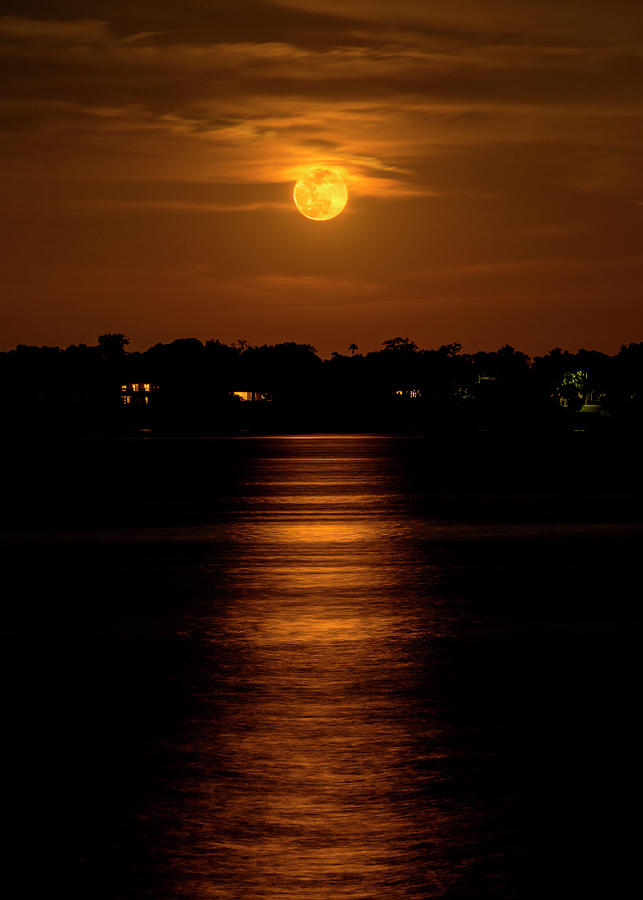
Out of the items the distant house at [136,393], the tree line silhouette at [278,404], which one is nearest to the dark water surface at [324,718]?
the tree line silhouette at [278,404]

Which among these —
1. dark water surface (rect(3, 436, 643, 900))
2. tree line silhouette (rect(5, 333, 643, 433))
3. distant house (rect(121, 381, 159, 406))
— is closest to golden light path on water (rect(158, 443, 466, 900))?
dark water surface (rect(3, 436, 643, 900))

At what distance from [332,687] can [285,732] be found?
124 centimetres

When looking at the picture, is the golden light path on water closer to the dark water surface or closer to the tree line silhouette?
the dark water surface

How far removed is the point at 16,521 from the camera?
2195cm

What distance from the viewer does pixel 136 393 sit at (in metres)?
196

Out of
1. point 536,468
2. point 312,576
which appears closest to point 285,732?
point 312,576

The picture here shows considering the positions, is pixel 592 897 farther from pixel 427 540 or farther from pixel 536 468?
pixel 536 468

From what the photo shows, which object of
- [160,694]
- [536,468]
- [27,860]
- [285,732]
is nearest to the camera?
[27,860]

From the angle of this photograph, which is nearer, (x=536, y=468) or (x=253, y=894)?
(x=253, y=894)

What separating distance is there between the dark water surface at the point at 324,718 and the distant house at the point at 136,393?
176640 millimetres

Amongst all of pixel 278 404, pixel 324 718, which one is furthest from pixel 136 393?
pixel 324 718

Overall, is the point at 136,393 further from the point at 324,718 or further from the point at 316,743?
the point at 316,743

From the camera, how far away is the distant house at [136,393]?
632 ft

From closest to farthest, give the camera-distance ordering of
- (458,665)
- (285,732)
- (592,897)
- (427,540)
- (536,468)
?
(592,897) < (285,732) < (458,665) < (427,540) < (536,468)
